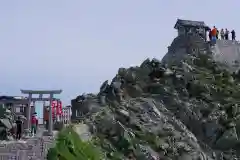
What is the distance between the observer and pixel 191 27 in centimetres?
3538

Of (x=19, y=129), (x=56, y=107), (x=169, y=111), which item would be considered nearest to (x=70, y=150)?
(x=19, y=129)

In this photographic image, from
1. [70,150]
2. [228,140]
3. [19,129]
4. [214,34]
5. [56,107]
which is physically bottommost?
[228,140]

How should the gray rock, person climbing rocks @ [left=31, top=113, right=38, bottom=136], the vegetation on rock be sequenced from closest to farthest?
the vegetation on rock → person climbing rocks @ [left=31, top=113, right=38, bottom=136] → the gray rock

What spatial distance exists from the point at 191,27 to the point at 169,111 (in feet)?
28.7

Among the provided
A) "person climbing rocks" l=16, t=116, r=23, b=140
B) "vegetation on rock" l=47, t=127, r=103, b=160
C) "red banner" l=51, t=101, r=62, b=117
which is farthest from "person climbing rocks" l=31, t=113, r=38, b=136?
"vegetation on rock" l=47, t=127, r=103, b=160

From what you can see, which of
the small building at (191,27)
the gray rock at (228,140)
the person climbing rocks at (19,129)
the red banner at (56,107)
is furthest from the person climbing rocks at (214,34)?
the person climbing rocks at (19,129)

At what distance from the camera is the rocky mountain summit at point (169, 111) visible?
24750 mm

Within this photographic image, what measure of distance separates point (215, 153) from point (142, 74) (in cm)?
672

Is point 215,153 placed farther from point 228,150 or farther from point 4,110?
point 4,110

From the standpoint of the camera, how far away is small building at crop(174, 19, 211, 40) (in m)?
35.1

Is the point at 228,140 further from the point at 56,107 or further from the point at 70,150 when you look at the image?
the point at 70,150

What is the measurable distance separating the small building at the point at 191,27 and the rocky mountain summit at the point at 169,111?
137 centimetres

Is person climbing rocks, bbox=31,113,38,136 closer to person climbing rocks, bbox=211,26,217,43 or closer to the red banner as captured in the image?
the red banner

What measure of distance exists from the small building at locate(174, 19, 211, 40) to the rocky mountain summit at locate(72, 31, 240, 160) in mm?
1367
